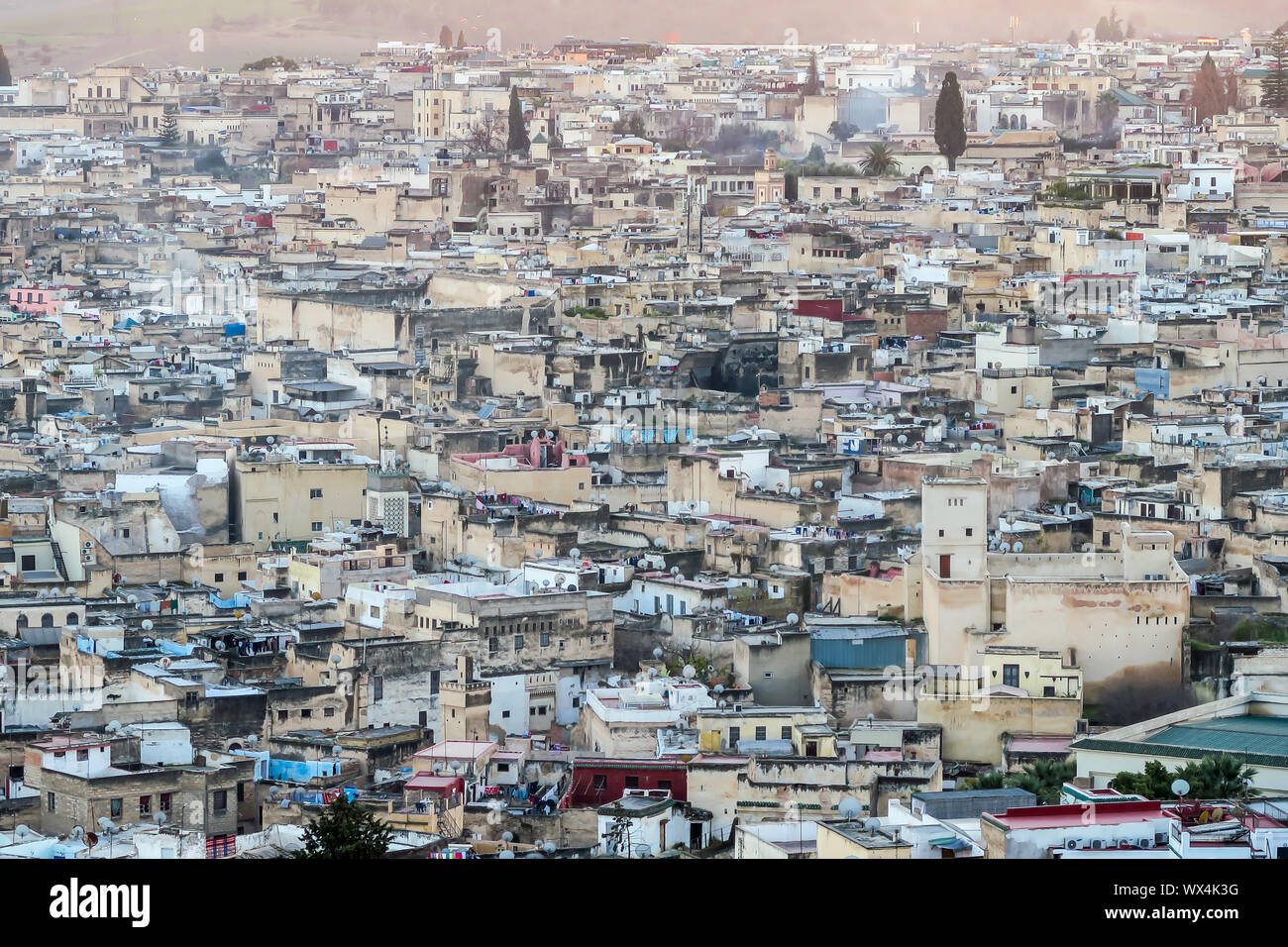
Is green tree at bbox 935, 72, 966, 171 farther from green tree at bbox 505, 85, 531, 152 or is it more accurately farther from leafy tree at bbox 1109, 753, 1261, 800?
leafy tree at bbox 1109, 753, 1261, 800

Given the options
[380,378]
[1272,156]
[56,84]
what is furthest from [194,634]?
[56,84]

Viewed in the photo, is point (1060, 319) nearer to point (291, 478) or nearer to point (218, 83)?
point (291, 478)

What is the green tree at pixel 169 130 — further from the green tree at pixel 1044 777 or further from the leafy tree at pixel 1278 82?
the green tree at pixel 1044 777

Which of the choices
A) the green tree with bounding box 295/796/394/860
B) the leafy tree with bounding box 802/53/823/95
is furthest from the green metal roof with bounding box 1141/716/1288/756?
the leafy tree with bounding box 802/53/823/95

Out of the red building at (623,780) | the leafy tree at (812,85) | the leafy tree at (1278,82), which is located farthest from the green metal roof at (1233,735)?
the leafy tree at (812,85)

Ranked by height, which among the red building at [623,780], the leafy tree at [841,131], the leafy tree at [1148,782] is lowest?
the red building at [623,780]

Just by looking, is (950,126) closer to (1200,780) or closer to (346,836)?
(1200,780)

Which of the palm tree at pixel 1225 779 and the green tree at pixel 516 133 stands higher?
the green tree at pixel 516 133
